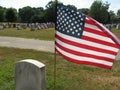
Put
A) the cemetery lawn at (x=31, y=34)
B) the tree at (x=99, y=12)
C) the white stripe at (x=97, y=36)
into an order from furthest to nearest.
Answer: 1. the tree at (x=99, y=12)
2. the cemetery lawn at (x=31, y=34)
3. the white stripe at (x=97, y=36)

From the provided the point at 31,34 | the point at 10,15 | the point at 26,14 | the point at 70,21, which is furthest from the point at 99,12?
the point at 70,21

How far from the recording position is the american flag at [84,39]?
226 inches

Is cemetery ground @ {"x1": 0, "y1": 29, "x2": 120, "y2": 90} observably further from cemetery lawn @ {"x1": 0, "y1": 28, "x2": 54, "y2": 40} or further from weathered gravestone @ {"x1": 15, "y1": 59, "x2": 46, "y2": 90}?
cemetery lawn @ {"x1": 0, "y1": 28, "x2": 54, "y2": 40}

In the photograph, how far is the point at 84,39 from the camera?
5902 mm

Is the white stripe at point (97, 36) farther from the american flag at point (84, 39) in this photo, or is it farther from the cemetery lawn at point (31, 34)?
the cemetery lawn at point (31, 34)

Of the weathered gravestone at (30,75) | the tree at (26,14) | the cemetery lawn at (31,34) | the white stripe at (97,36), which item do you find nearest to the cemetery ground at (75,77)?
the weathered gravestone at (30,75)

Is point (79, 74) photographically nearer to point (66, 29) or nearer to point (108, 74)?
point (108, 74)

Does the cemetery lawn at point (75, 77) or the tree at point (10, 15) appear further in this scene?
the tree at point (10, 15)

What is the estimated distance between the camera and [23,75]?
6.17 meters

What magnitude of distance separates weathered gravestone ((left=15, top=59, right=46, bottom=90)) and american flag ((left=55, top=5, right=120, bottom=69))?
0.61m

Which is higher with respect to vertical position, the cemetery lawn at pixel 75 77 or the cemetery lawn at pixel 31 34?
the cemetery lawn at pixel 75 77

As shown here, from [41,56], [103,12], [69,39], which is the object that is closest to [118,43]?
[69,39]

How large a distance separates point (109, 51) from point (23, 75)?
1.81m

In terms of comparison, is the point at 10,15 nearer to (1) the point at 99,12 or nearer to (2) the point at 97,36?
(1) the point at 99,12
